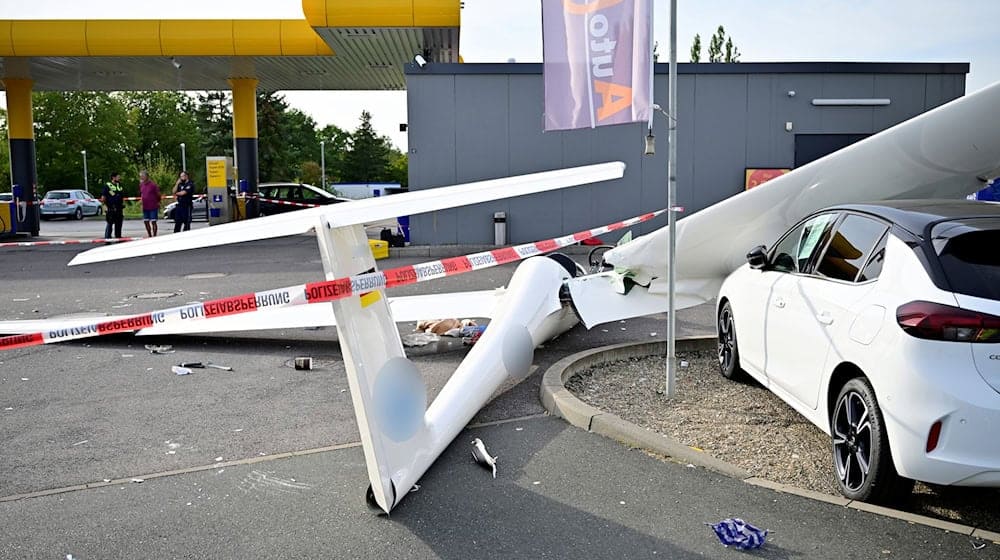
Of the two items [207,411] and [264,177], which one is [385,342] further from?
[264,177]

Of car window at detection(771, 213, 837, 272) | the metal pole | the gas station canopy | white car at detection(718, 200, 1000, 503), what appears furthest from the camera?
the gas station canopy

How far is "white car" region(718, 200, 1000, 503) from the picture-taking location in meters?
3.67

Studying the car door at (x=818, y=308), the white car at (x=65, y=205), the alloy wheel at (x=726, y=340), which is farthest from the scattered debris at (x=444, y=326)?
the white car at (x=65, y=205)

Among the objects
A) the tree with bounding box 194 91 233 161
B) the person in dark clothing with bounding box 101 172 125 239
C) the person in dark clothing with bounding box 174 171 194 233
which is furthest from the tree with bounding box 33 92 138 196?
the person in dark clothing with bounding box 174 171 194 233

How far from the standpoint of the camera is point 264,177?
7925 cm

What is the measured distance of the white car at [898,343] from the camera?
3672mm

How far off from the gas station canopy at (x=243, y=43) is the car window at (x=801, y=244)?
46.5 feet

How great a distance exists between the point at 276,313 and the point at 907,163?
650 centimetres

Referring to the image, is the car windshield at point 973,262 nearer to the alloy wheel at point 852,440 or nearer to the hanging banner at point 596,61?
the alloy wheel at point 852,440

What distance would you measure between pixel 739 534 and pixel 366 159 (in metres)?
92.3

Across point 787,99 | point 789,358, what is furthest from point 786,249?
point 787,99

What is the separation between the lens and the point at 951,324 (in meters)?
3.71

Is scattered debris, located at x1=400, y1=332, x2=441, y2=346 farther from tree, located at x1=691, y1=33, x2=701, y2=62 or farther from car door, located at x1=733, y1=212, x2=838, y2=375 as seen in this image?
tree, located at x1=691, y1=33, x2=701, y2=62

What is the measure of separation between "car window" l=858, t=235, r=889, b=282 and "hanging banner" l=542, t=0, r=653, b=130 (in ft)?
7.16
